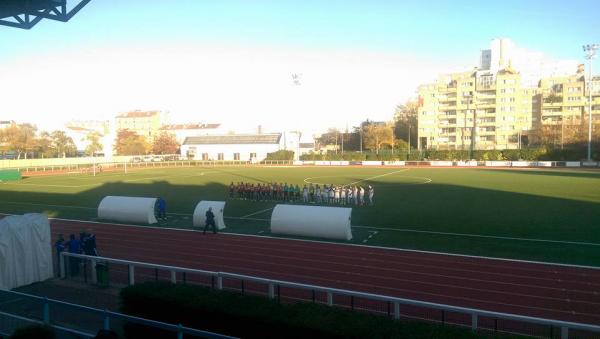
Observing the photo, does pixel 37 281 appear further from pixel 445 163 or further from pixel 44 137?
pixel 44 137

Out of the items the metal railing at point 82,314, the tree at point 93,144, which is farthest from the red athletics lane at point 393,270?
the tree at point 93,144

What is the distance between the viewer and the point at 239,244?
16.5 m

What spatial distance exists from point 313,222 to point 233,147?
7331cm

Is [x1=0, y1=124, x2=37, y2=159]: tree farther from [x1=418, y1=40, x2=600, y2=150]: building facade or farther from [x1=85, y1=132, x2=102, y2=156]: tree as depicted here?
[x1=418, y1=40, x2=600, y2=150]: building facade

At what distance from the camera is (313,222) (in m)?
17.2

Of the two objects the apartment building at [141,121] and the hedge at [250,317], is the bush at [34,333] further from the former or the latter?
the apartment building at [141,121]

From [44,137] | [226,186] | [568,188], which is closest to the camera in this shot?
[568,188]

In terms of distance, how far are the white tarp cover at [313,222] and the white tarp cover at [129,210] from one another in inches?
253

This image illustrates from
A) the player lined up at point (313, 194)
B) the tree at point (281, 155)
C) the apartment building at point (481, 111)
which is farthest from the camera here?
the apartment building at point (481, 111)

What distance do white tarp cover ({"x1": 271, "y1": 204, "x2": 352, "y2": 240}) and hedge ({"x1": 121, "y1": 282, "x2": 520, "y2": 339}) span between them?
975 centimetres

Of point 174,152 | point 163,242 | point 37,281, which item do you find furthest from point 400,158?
point 37,281

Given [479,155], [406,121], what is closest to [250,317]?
[479,155]

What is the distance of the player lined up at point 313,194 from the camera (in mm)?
25828

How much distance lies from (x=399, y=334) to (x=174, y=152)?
329 feet
